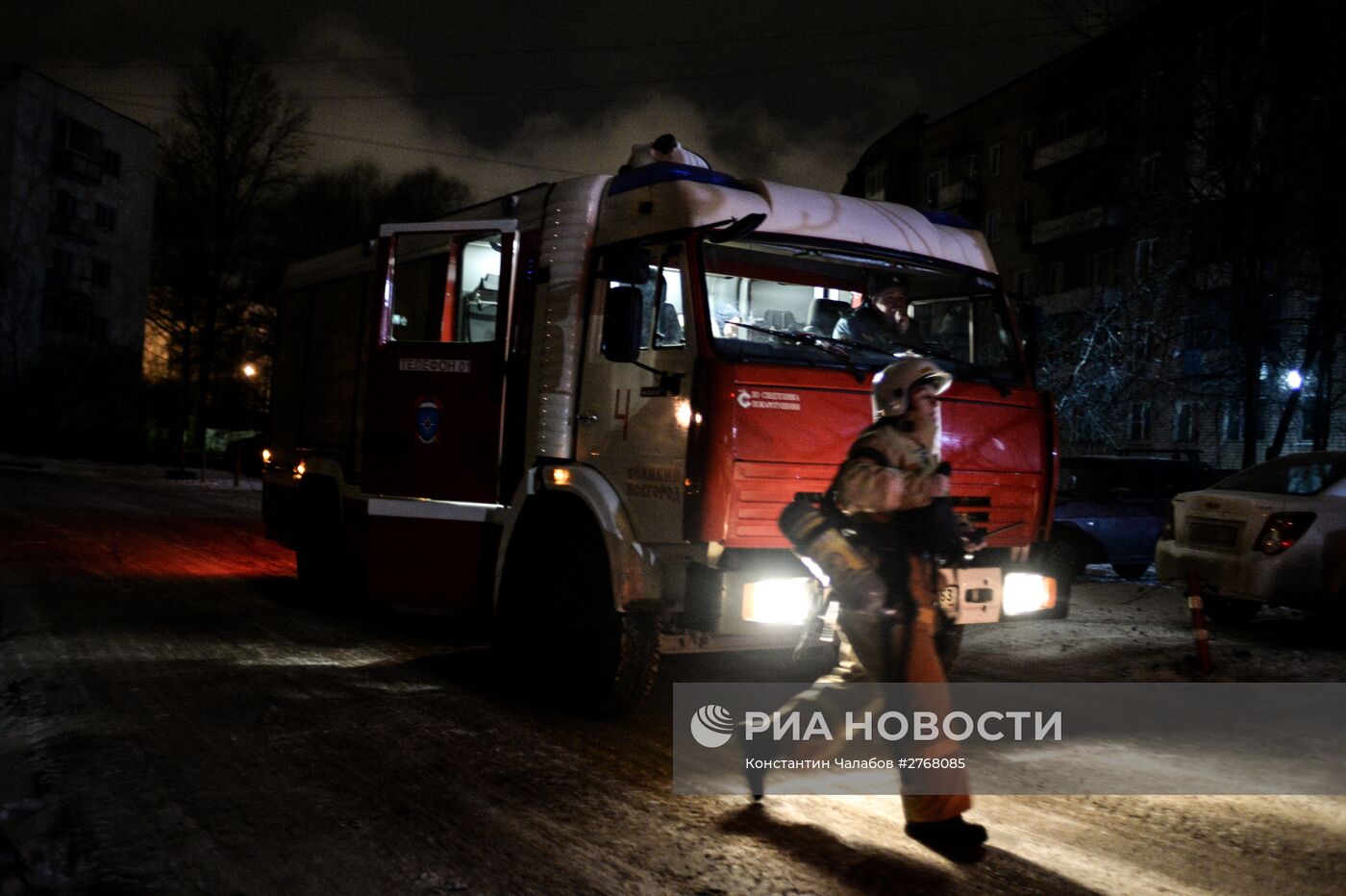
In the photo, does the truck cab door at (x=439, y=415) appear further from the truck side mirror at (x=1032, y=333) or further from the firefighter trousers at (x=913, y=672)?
the firefighter trousers at (x=913, y=672)

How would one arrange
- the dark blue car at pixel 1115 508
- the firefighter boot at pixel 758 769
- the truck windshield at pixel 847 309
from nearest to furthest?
the firefighter boot at pixel 758 769, the truck windshield at pixel 847 309, the dark blue car at pixel 1115 508

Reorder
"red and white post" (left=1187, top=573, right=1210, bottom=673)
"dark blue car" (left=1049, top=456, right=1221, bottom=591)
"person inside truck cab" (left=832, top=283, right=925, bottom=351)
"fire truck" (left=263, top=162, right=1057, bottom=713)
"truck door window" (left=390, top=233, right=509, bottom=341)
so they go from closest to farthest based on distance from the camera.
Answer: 1. "fire truck" (left=263, top=162, right=1057, bottom=713)
2. "person inside truck cab" (left=832, top=283, right=925, bottom=351)
3. "truck door window" (left=390, top=233, right=509, bottom=341)
4. "red and white post" (left=1187, top=573, right=1210, bottom=673)
5. "dark blue car" (left=1049, top=456, right=1221, bottom=591)

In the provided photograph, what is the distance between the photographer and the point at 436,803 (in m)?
4.68

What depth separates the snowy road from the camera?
395cm

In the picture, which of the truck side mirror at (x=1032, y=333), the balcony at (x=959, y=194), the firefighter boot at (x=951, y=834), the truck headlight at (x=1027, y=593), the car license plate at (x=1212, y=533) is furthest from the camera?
the balcony at (x=959, y=194)

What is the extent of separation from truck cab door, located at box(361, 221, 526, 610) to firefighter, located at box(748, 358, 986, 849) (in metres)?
Answer: 3.18

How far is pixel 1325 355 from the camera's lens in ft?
64.9

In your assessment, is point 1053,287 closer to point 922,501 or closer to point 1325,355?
point 1325,355

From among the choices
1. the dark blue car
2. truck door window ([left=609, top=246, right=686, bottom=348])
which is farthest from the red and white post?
truck door window ([left=609, top=246, right=686, bottom=348])

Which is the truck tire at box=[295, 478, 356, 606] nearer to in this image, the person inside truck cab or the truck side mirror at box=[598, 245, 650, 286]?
the truck side mirror at box=[598, 245, 650, 286]

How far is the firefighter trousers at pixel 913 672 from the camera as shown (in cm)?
425

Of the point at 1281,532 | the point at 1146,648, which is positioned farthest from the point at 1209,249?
the point at 1146,648

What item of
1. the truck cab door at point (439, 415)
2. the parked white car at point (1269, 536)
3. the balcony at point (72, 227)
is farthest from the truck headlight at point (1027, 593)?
the balcony at point (72, 227)

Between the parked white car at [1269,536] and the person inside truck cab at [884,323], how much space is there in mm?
4179
